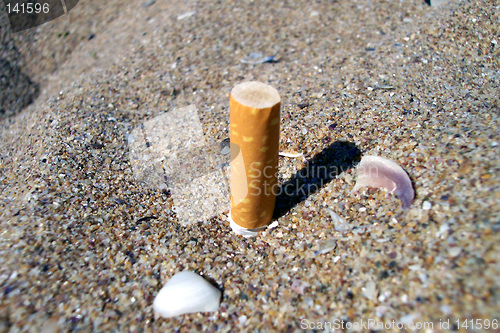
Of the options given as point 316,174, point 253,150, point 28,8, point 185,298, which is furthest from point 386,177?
point 28,8

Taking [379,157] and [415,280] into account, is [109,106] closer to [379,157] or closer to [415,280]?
[379,157]

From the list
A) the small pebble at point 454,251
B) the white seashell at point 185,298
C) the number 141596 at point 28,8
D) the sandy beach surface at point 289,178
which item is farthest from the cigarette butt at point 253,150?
the number 141596 at point 28,8

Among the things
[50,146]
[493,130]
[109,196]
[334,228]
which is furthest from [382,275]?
[50,146]

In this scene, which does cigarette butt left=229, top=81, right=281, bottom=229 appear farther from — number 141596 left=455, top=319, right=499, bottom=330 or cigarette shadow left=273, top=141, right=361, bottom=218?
number 141596 left=455, top=319, right=499, bottom=330

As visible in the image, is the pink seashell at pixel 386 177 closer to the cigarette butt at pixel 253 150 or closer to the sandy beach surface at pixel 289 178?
the sandy beach surface at pixel 289 178

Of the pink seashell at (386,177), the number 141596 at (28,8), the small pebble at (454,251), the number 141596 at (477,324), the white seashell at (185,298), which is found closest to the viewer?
the number 141596 at (477,324)

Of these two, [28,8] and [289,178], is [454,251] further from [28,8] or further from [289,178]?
[28,8]
